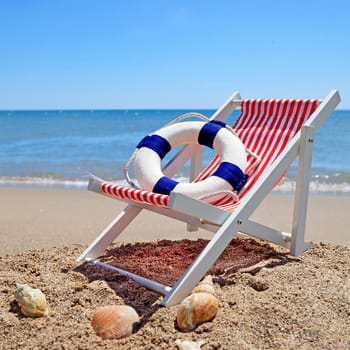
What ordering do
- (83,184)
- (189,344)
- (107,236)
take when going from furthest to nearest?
(83,184)
(107,236)
(189,344)

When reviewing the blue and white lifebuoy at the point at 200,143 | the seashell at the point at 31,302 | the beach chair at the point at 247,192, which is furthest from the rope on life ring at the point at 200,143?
the seashell at the point at 31,302

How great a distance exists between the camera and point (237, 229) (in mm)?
2645

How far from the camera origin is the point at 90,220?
5.11 m

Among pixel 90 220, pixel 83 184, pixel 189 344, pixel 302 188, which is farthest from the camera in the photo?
pixel 83 184

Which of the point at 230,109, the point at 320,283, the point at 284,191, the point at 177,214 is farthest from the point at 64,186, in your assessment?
the point at 320,283

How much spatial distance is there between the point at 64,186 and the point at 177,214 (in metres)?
5.26

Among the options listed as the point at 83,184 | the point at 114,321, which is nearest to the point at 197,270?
the point at 114,321

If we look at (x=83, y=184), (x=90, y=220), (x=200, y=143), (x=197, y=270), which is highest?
(x=200, y=143)

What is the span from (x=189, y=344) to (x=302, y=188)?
1323 millimetres

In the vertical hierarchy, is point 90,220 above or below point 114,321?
below

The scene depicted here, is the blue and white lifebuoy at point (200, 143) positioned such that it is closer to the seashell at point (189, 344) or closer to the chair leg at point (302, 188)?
the chair leg at point (302, 188)

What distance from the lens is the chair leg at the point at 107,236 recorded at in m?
3.17

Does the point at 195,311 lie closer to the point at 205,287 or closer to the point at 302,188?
the point at 205,287

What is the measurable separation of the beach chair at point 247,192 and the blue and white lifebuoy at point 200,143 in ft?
0.37
